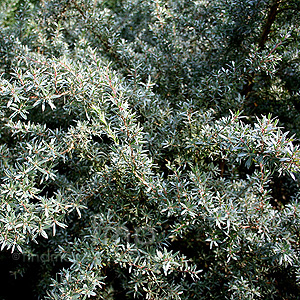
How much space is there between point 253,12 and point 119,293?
7.53 ft

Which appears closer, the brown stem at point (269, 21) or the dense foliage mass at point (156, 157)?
the dense foliage mass at point (156, 157)

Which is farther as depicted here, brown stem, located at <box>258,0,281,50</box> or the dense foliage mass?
brown stem, located at <box>258,0,281,50</box>

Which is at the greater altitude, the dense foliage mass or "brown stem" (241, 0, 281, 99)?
"brown stem" (241, 0, 281, 99)

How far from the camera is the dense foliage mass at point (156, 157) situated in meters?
1.67

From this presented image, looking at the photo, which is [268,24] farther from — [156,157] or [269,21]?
[156,157]

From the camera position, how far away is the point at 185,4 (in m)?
2.79

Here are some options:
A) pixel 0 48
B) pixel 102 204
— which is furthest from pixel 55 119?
pixel 102 204

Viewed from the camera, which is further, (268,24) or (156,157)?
(268,24)

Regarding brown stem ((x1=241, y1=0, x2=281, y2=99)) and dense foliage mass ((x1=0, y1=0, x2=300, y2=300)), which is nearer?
dense foliage mass ((x1=0, y1=0, x2=300, y2=300))

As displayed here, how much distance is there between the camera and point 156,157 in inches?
82.0

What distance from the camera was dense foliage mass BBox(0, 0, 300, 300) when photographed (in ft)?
5.47

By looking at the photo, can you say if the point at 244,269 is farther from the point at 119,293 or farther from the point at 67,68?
the point at 67,68

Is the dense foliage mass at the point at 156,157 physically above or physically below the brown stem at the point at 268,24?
below

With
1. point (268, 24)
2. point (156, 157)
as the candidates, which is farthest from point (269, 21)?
point (156, 157)
